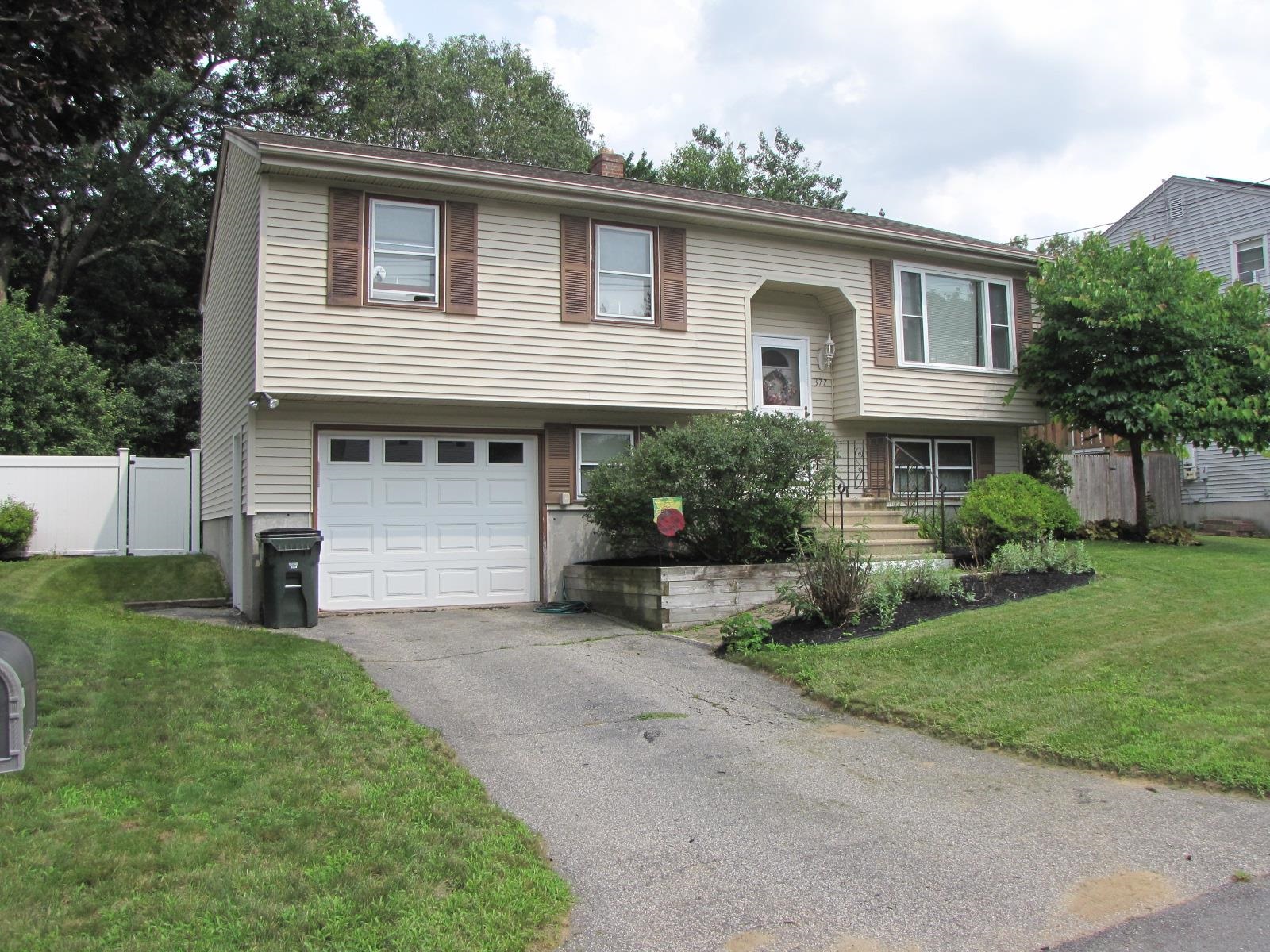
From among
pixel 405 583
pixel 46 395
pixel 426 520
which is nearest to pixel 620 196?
pixel 426 520

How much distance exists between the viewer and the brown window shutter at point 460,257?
12.1 m

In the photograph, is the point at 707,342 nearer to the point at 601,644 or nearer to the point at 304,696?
the point at 601,644

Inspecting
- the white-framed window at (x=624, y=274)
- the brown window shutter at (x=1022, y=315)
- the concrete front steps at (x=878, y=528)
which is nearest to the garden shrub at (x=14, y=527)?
the white-framed window at (x=624, y=274)

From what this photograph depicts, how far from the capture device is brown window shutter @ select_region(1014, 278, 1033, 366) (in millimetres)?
15883

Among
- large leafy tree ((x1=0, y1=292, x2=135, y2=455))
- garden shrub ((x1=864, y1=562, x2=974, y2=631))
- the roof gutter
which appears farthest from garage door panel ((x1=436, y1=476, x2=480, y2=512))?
large leafy tree ((x1=0, y1=292, x2=135, y2=455))

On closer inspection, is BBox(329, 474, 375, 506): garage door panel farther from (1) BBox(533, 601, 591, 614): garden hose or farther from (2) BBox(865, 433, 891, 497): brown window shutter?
(2) BBox(865, 433, 891, 497): brown window shutter

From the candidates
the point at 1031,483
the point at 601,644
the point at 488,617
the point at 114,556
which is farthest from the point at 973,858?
the point at 114,556

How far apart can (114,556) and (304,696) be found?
12462mm

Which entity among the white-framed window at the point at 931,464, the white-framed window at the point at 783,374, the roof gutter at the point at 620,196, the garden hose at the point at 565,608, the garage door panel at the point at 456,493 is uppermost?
the roof gutter at the point at 620,196

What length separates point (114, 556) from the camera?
16891 mm

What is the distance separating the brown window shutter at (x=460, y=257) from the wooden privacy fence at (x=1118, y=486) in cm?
1209

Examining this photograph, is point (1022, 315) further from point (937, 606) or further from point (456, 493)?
point (456, 493)

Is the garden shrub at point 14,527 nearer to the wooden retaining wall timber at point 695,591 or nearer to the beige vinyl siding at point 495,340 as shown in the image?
the beige vinyl siding at point 495,340

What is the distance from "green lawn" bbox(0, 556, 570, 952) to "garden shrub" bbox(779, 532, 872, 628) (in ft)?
14.0
